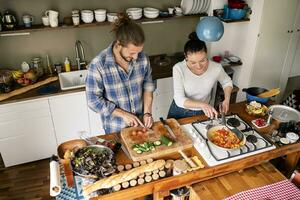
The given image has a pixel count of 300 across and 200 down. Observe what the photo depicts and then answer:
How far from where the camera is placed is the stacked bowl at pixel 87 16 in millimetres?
3129

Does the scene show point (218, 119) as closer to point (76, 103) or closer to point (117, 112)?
point (117, 112)

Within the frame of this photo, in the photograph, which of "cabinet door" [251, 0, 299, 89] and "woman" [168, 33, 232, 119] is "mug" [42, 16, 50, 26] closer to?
"woman" [168, 33, 232, 119]

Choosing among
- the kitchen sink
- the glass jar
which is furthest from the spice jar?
the glass jar

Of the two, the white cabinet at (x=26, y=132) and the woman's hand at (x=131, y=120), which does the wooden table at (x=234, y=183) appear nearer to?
the woman's hand at (x=131, y=120)

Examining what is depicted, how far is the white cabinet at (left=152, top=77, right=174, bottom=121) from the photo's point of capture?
3430mm

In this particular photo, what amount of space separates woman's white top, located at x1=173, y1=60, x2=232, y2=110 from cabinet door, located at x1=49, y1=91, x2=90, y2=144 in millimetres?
1249

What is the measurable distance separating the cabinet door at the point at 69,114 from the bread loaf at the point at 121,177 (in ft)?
5.02

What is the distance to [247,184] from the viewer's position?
70.1 inches

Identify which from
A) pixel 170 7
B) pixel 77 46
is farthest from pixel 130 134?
pixel 170 7

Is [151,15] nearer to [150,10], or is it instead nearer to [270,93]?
[150,10]

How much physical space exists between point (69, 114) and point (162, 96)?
3.81 ft

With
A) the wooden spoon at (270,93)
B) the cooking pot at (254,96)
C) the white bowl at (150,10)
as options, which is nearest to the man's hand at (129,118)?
the cooking pot at (254,96)

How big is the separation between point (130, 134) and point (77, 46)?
1.95m

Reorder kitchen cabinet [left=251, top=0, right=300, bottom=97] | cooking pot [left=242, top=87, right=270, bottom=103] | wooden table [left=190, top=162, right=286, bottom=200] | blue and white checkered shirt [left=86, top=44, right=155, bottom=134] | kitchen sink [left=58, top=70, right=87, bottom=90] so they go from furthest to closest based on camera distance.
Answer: kitchen cabinet [left=251, top=0, right=300, bottom=97] → kitchen sink [left=58, top=70, right=87, bottom=90] → cooking pot [left=242, top=87, right=270, bottom=103] → blue and white checkered shirt [left=86, top=44, right=155, bottom=134] → wooden table [left=190, top=162, right=286, bottom=200]
